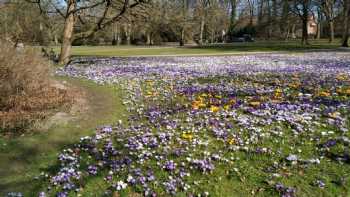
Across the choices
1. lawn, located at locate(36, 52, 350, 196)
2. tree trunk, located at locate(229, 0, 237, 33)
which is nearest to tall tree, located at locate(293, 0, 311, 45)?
tree trunk, located at locate(229, 0, 237, 33)

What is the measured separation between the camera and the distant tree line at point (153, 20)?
80.5 ft

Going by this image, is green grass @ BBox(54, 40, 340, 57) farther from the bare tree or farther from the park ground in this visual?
the park ground

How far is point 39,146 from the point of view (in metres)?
7.37

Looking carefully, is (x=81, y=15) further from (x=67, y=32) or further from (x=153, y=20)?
(x=153, y=20)

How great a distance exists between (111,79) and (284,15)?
183 ft

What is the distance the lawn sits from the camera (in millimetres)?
5457

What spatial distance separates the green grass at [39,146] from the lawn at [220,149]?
0.29m

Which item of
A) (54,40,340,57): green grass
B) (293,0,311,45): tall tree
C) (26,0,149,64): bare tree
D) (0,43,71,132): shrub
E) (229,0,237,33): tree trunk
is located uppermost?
(229,0,237,33): tree trunk

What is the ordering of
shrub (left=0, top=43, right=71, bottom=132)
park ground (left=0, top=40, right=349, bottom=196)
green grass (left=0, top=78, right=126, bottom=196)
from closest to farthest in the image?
park ground (left=0, top=40, right=349, bottom=196)
green grass (left=0, top=78, right=126, bottom=196)
shrub (left=0, top=43, right=71, bottom=132)

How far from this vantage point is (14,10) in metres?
25.7

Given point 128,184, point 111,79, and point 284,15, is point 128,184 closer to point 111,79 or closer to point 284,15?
point 111,79

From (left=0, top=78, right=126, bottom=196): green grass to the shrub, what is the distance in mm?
817

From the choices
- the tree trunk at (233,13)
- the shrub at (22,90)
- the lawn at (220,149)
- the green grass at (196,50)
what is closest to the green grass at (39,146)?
the lawn at (220,149)

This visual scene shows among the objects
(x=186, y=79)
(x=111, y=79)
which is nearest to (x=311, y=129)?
(x=186, y=79)
